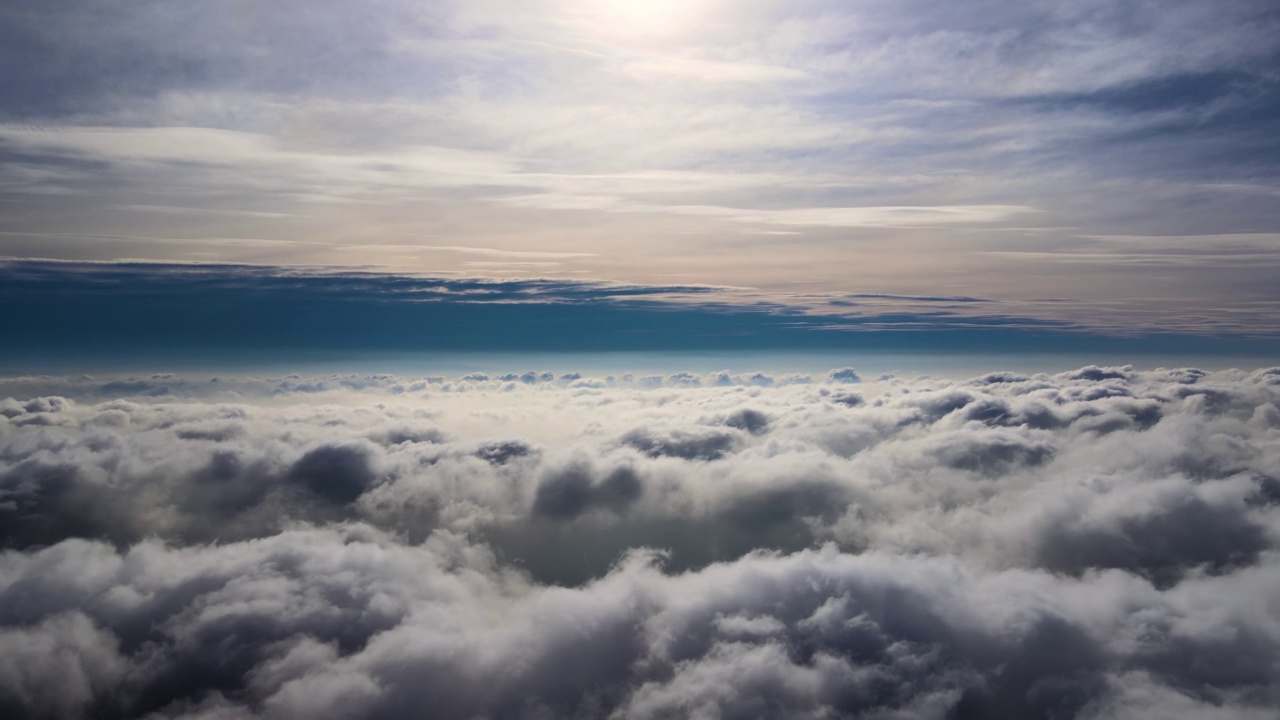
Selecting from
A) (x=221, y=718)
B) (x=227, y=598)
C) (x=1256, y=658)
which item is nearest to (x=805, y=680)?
(x=1256, y=658)

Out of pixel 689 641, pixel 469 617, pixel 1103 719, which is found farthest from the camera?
pixel 469 617

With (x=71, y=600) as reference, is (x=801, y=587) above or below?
above

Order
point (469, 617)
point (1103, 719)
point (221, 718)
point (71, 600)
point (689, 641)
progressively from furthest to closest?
point (469, 617) < point (71, 600) < point (689, 641) < point (221, 718) < point (1103, 719)

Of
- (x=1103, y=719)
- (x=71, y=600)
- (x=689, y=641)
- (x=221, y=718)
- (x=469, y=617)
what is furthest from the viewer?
(x=469, y=617)

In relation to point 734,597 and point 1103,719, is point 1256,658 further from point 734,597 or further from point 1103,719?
point 734,597

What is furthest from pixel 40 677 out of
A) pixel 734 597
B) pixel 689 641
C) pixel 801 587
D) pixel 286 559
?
pixel 801 587

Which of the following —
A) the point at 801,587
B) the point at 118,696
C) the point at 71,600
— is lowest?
the point at 118,696

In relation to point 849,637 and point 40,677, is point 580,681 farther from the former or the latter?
point 40,677

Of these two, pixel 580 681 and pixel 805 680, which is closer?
pixel 805 680

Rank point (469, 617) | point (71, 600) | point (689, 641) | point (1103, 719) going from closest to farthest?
point (1103, 719) < point (689, 641) < point (71, 600) < point (469, 617)
